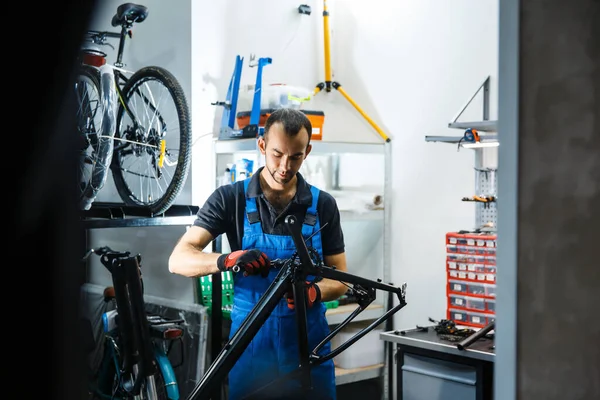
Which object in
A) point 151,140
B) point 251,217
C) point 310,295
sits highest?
point 151,140

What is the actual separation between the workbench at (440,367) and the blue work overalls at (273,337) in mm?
769

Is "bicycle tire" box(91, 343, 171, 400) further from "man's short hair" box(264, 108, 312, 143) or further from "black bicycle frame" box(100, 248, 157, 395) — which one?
"man's short hair" box(264, 108, 312, 143)

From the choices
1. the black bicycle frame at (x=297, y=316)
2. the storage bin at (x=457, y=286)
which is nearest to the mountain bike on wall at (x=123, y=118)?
the black bicycle frame at (x=297, y=316)

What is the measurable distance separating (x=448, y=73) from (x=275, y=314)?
7.28ft

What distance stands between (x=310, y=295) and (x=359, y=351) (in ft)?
5.83

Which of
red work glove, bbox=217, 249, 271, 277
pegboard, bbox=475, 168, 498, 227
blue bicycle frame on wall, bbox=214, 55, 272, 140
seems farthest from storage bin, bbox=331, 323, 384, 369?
red work glove, bbox=217, 249, 271, 277

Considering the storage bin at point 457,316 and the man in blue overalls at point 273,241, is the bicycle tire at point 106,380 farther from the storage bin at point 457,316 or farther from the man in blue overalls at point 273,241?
the storage bin at point 457,316

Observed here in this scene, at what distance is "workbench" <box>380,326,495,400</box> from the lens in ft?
9.59

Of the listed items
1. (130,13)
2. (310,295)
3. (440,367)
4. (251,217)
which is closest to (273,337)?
(310,295)

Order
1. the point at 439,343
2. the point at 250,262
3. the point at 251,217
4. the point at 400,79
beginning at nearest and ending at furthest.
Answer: the point at 250,262 < the point at 251,217 < the point at 439,343 < the point at 400,79

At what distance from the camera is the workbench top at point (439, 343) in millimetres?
2876

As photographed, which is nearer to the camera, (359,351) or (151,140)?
(151,140)

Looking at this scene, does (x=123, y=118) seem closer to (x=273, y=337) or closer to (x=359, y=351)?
(x=273, y=337)

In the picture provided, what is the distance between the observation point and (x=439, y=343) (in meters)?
3.05
